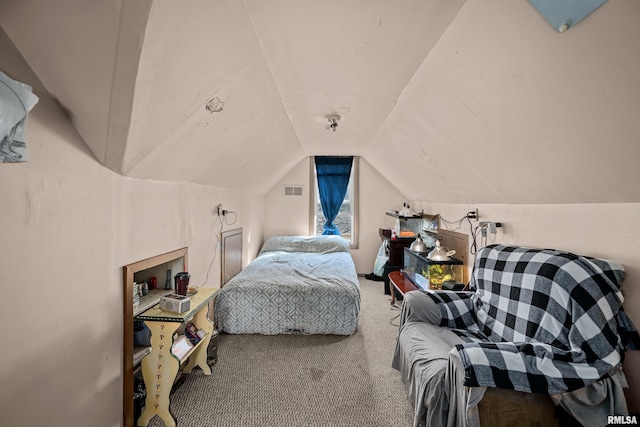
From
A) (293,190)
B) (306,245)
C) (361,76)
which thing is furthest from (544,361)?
(293,190)

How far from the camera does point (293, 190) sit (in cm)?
529

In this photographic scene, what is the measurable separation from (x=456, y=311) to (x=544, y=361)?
754 mm

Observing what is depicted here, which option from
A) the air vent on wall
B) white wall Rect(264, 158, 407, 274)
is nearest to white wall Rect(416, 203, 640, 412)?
white wall Rect(264, 158, 407, 274)

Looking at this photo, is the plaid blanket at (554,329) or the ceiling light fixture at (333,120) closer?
the plaid blanket at (554,329)

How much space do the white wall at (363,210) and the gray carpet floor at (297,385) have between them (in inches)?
96.0

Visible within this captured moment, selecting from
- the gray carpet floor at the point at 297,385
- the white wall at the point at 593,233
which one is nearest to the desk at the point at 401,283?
the gray carpet floor at the point at 297,385

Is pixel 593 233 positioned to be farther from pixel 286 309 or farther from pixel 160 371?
pixel 160 371

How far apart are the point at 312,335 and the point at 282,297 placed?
51 cm

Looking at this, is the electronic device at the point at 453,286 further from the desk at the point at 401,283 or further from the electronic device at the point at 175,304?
the electronic device at the point at 175,304

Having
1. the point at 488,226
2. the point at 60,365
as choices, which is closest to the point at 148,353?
the point at 60,365

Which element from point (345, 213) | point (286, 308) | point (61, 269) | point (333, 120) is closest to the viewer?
point (61, 269)

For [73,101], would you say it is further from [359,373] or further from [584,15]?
[359,373]

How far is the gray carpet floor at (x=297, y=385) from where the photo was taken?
1.79 m

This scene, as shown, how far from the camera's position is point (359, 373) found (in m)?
2.26
